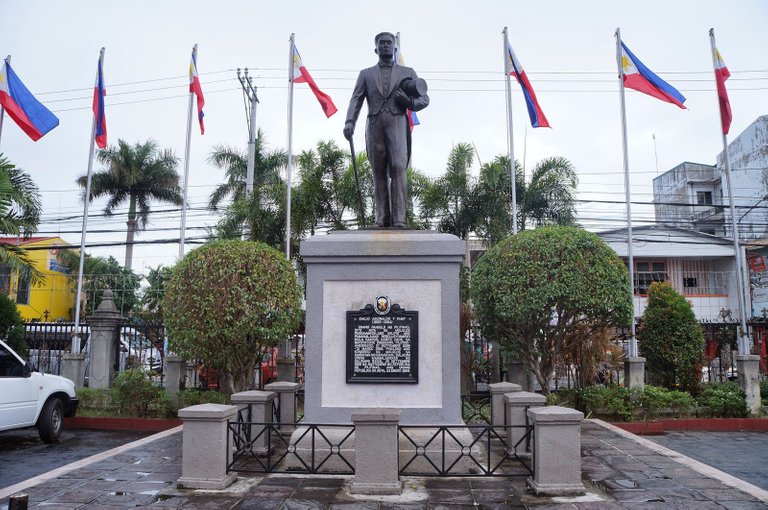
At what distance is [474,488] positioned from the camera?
6.28 metres

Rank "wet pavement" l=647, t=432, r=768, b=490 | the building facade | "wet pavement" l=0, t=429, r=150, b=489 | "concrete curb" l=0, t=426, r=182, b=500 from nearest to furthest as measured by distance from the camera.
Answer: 1. "concrete curb" l=0, t=426, r=182, b=500
2. "wet pavement" l=647, t=432, r=768, b=490
3. "wet pavement" l=0, t=429, r=150, b=489
4. the building facade

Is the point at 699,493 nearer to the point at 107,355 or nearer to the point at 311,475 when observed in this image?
the point at 311,475

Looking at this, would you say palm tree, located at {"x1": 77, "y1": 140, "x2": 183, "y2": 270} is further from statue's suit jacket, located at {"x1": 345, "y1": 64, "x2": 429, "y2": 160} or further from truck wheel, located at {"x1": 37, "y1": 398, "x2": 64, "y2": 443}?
statue's suit jacket, located at {"x1": 345, "y1": 64, "x2": 429, "y2": 160}

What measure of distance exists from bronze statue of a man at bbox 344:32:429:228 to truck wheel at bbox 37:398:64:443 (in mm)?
7283

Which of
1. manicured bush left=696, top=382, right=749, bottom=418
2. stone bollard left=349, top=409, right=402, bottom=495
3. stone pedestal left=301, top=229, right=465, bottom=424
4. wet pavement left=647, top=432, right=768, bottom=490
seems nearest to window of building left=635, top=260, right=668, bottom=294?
manicured bush left=696, top=382, right=749, bottom=418

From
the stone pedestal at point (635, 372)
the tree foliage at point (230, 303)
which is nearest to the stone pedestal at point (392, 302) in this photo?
the tree foliage at point (230, 303)

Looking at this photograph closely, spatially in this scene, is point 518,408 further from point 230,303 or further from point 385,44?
point 230,303

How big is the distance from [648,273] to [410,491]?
87.8 feet

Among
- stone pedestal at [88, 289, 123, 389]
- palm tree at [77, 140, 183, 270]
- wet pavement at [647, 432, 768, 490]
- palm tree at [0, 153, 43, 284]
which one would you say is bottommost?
wet pavement at [647, 432, 768, 490]

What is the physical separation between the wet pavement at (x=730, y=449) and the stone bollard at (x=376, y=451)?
478cm

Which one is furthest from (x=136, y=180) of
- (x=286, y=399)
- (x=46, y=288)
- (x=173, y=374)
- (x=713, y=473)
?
(x=713, y=473)

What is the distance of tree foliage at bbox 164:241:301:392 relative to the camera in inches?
448

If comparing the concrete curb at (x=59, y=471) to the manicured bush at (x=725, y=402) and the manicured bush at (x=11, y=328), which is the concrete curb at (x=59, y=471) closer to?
the manicured bush at (x=11, y=328)

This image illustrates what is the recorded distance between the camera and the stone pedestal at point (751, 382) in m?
12.9
